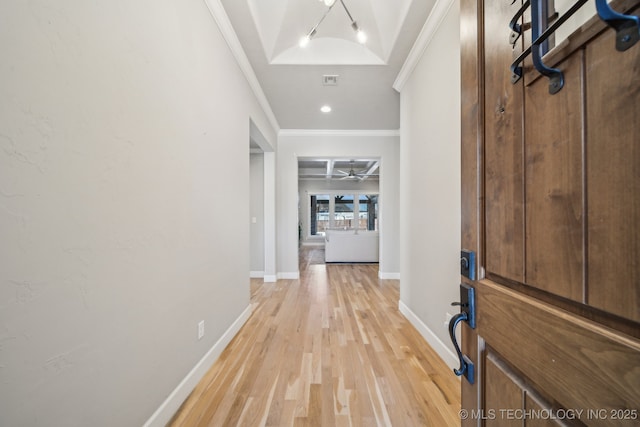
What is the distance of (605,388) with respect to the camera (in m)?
0.38

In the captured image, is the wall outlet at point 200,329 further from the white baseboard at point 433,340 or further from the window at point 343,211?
the window at point 343,211

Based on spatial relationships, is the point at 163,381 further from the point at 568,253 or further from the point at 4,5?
the point at 568,253

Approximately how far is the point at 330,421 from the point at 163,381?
90cm

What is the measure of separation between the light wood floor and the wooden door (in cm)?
96

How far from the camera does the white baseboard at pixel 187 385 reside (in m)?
1.28

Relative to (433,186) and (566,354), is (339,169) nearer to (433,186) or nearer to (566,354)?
(433,186)

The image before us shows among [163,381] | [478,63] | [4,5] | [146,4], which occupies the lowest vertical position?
[163,381]

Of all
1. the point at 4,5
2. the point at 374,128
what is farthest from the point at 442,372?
the point at 374,128

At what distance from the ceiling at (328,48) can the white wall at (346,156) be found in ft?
2.96

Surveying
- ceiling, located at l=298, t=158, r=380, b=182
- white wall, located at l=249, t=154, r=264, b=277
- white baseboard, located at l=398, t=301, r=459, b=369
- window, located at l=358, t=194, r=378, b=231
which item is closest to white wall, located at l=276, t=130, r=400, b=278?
white wall, located at l=249, t=154, r=264, b=277

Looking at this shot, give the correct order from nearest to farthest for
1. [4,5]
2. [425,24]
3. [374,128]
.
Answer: [4,5]
[425,24]
[374,128]

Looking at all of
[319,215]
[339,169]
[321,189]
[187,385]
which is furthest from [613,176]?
[319,215]

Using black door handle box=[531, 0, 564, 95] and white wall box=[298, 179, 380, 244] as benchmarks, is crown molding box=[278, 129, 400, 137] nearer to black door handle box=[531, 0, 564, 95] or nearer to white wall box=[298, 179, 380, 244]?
black door handle box=[531, 0, 564, 95]

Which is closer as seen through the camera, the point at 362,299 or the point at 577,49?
the point at 577,49
